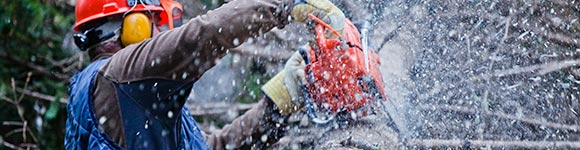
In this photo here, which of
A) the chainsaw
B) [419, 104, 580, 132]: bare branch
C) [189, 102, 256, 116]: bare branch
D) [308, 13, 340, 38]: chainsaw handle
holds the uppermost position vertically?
[308, 13, 340, 38]: chainsaw handle

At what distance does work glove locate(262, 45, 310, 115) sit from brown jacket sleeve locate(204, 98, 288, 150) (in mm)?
62

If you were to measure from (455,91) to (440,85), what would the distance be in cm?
8

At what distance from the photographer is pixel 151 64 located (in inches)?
99.3

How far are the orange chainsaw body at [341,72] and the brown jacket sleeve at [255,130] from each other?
0.39 m

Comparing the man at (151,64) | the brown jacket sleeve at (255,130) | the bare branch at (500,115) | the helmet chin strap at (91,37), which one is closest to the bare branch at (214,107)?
the brown jacket sleeve at (255,130)

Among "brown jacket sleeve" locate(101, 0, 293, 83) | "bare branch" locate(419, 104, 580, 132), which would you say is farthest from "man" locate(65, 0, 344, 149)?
"bare branch" locate(419, 104, 580, 132)

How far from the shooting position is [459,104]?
340 cm

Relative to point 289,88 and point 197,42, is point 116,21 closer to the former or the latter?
point 197,42

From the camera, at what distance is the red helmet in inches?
116

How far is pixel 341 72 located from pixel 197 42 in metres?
0.55

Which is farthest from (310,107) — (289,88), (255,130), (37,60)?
(37,60)

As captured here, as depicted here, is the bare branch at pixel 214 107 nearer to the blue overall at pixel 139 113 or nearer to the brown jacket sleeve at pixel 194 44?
the blue overall at pixel 139 113

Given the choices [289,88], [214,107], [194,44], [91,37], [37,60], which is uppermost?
[194,44]

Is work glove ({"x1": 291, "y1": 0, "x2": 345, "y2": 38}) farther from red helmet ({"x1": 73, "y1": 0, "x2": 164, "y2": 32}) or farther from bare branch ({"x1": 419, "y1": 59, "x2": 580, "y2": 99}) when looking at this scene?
bare branch ({"x1": 419, "y1": 59, "x2": 580, "y2": 99})
